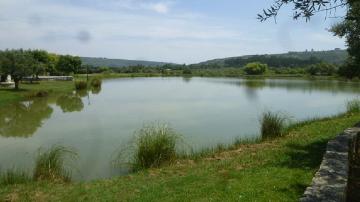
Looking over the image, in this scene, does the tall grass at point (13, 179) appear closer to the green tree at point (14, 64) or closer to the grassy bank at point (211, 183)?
the grassy bank at point (211, 183)

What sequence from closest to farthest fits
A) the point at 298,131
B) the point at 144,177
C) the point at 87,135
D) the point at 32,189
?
1. the point at 32,189
2. the point at 144,177
3. the point at 298,131
4. the point at 87,135

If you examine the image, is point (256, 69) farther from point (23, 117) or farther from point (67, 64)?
point (23, 117)

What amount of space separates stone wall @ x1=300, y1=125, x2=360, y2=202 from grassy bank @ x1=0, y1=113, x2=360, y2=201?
1.92 ft

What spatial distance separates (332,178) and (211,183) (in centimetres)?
246

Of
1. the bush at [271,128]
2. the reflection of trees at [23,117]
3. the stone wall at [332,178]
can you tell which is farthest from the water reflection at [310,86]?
the stone wall at [332,178]

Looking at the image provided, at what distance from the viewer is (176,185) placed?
24.5ft

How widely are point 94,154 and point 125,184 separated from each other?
4728mm

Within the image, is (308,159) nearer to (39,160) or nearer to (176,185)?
(176,185)

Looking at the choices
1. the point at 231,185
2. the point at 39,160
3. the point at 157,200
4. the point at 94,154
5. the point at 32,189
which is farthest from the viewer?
the point at 94,154

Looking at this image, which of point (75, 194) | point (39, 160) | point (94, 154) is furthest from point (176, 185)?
point (94, 154)

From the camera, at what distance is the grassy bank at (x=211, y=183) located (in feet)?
21.7

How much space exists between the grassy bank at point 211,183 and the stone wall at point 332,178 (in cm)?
58

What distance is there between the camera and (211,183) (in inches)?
289

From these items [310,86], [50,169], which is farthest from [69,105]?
[310,86]
